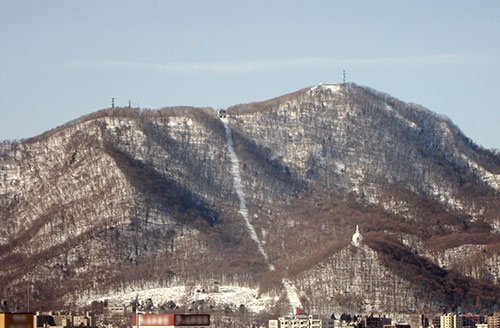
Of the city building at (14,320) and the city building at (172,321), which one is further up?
the city building at (172,321)

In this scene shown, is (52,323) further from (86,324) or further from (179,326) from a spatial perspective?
(179,326)

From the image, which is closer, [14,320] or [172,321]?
[14,320]

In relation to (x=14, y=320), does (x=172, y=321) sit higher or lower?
higher

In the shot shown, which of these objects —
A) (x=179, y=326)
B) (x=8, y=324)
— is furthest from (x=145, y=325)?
(x=8, y=324)

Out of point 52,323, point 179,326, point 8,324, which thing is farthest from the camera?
point 52,323

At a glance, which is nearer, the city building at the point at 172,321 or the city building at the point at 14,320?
the city building at the point at 14,320

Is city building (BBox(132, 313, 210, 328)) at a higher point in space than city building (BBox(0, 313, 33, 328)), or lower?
higher

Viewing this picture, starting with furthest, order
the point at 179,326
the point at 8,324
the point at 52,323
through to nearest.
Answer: the point at 52,323, the point at 179,326, the point at 8,324

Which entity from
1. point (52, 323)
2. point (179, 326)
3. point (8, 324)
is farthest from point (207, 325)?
point (52, 323)

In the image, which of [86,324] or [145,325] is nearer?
[145,325]

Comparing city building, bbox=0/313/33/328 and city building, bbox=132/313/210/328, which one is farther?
city building, bbox=132/313/210/328
